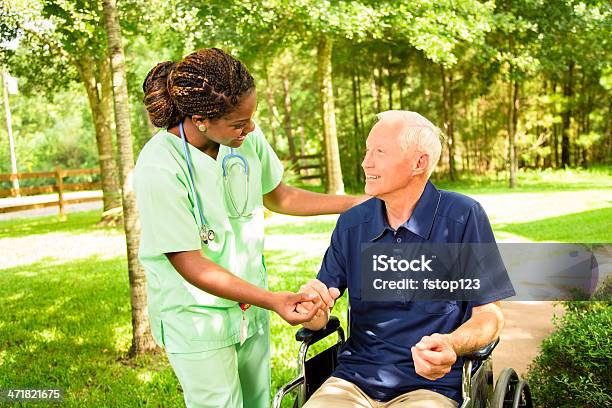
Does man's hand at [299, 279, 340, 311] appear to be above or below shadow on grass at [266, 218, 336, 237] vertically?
above

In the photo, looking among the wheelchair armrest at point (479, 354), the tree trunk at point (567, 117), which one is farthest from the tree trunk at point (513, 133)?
the wheelchair armrest at point (479, 354)

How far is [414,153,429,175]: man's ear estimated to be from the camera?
1.96 meters

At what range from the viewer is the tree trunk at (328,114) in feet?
42.5

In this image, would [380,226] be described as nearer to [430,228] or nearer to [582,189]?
[430,228]

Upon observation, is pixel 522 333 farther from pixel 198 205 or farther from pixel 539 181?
pixel 539 181

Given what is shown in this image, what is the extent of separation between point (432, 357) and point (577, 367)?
1.29 m

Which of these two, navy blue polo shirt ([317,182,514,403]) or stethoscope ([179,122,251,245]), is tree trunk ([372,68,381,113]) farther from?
stethoscope ([179,122,251,245])

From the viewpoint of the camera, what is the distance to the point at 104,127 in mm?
10742

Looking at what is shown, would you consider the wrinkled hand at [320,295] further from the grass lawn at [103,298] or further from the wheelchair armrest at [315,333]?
the grass lawn at [103,298]

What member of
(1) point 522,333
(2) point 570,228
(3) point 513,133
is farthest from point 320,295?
(3) point 513,133

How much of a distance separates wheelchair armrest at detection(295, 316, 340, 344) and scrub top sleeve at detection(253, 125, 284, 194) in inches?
16.9

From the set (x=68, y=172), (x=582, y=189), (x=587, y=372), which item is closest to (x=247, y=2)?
(x=68, y=172)

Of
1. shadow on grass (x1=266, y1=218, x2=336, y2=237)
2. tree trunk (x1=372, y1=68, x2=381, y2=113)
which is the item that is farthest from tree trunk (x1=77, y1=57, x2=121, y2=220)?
tree trunk (x1=372, y1=68, x2=381, y2=113)

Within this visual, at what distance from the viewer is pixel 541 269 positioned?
404 centimetres
